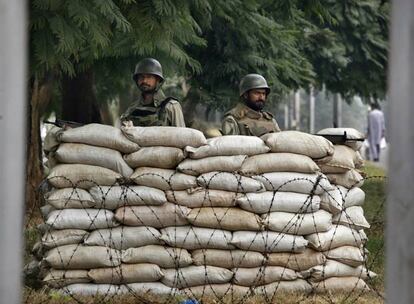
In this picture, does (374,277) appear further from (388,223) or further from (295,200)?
(388,223)

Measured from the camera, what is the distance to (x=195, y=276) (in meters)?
6.71

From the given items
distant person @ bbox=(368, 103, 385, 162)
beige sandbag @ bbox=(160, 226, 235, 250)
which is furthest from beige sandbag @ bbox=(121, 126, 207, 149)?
distant person @ bbox=(368, 103, 385, 162)

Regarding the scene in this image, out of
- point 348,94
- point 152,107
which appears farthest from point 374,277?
point 348,94

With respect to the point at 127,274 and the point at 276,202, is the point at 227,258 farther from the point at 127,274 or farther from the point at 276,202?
the point at 127,274

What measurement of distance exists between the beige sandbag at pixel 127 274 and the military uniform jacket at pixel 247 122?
6.29 ft

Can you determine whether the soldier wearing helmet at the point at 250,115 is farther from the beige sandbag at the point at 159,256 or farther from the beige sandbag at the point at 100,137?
the beige sandbag at the point at 159,256

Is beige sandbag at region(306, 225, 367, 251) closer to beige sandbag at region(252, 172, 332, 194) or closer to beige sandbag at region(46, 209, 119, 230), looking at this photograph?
beige sandbag at region(252, 172, 332, 194)

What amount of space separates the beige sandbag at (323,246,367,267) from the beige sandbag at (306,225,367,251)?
0.14 feet

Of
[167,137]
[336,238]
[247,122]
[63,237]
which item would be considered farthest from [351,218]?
[63,237]

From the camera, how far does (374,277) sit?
25.0 feet

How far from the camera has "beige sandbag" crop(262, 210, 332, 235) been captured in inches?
265

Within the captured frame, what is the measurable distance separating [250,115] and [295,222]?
186 centimetres

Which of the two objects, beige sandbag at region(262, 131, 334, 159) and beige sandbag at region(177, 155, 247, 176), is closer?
beige sandbag at region(177, 155, 247, 176)
